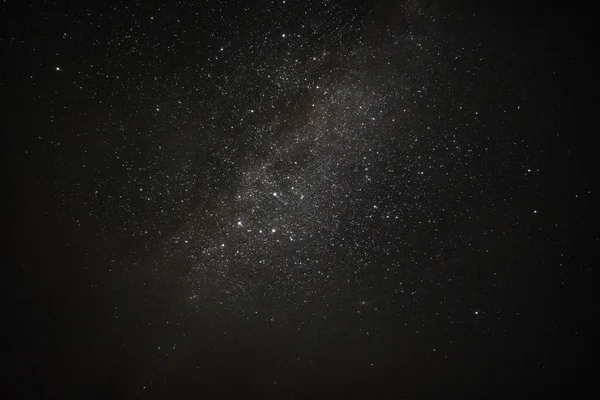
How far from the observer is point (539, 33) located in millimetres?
1642

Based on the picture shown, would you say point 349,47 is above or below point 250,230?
above

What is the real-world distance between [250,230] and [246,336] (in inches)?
25.8

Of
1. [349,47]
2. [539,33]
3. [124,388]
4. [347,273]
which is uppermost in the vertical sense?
[349,47]

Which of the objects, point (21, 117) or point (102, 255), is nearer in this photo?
point (21, 117)

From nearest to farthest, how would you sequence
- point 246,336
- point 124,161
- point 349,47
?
point 349,47 → point 124,161 → point 246,336

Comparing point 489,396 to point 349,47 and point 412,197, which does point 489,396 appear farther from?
point 349,47

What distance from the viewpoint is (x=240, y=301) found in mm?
1828

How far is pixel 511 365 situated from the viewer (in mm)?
1879

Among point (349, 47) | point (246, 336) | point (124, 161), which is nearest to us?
point (349, 47)

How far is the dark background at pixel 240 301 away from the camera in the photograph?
1635mm

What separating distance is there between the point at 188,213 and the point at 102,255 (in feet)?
1.84

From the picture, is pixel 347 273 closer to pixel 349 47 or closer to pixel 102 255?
pixel 349 47

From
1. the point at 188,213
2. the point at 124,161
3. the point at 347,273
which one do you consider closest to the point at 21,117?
the point at 124,161

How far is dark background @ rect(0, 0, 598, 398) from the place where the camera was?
163 cm
